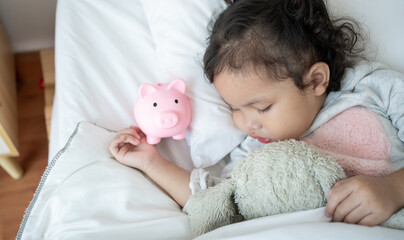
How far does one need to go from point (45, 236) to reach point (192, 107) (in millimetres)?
453

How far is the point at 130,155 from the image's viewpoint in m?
0.78

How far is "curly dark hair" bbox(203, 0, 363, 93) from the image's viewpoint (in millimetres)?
715

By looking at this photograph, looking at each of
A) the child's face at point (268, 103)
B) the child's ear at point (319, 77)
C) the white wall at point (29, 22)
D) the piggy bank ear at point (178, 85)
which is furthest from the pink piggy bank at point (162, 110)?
the white wall at point (29, 22)

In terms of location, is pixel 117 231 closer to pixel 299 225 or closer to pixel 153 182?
pixel 153 182

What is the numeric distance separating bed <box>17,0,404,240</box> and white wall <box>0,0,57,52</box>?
0.50 m

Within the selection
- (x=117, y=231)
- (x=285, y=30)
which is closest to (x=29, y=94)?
(x=117, y=231)

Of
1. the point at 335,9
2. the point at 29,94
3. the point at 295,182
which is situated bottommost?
the point at 29,94

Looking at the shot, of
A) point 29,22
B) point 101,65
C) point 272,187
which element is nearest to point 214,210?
point 272,187

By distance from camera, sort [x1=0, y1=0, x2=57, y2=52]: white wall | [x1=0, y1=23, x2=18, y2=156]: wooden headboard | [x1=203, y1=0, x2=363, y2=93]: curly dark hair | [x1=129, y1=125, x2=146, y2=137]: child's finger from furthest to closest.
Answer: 1. [x1=0, y1=0, x2=57, y2=52]: white wall
2. [x1=0, y1=23, x2=18, y2=156]: wooden headboard
3. [x1=129, y1=125, x2=146, y2=137]: child's finger
4. [x1=203, y1=0, x2=363, y2=93]: curly dark hair

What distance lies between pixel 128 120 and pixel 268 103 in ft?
1.28

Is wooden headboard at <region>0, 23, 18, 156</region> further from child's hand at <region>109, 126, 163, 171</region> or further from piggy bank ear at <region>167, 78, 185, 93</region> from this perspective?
piggy bank ear at <region>167, 78, 185, 93</region>

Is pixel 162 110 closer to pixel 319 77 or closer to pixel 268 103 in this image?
pixel 268 103

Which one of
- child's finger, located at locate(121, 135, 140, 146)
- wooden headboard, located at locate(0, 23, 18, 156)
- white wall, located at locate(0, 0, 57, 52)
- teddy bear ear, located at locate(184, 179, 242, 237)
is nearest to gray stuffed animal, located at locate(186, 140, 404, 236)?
teddy bear ear, located at locate(184, 179, 242, 237)

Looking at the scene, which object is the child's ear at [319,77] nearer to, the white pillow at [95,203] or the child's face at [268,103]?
the child's face at [268,103]
